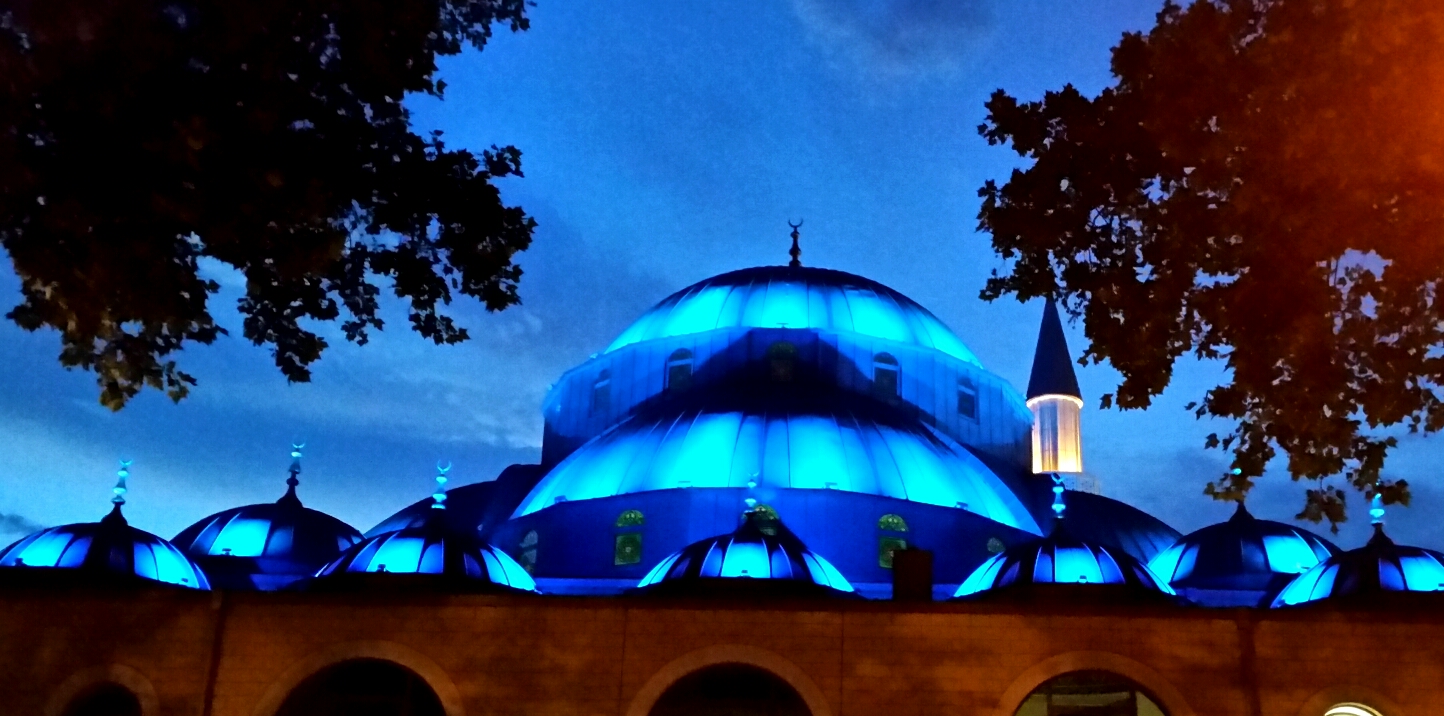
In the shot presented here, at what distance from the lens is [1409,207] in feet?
31.3

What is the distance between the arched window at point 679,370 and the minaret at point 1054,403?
17.5 m

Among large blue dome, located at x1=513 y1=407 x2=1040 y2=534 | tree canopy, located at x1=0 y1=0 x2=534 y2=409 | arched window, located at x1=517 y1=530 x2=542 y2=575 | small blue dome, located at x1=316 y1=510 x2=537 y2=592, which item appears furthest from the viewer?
arched window, located at x1=517 y1=530 x2=542 y2=575

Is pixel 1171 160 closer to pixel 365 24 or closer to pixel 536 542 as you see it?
pixel 365 24

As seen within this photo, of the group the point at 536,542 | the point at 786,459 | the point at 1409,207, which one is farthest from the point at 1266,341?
the point at 536,542

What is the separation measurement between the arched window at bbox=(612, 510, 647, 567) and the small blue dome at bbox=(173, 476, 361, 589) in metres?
7.21

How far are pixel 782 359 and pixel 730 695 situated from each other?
15.6 m

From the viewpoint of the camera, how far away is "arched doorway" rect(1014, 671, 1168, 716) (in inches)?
669

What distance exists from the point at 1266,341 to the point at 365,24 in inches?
297

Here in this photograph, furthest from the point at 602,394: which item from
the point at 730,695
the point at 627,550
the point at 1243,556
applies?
the point at 730,695

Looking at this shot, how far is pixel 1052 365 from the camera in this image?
46469 millimetres

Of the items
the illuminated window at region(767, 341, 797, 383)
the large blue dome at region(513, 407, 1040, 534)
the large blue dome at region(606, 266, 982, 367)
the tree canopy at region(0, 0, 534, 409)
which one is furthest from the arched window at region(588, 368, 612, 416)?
the tree canopy at region(0, 0, 534, 409)

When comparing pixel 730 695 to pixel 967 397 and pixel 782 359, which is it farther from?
pixel 967 397

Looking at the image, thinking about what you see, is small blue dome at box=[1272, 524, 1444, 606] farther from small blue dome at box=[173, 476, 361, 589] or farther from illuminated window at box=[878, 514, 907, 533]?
small blue dome at box=[173, 476, 361, 589]

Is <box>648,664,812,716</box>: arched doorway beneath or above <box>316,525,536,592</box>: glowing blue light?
beneath
